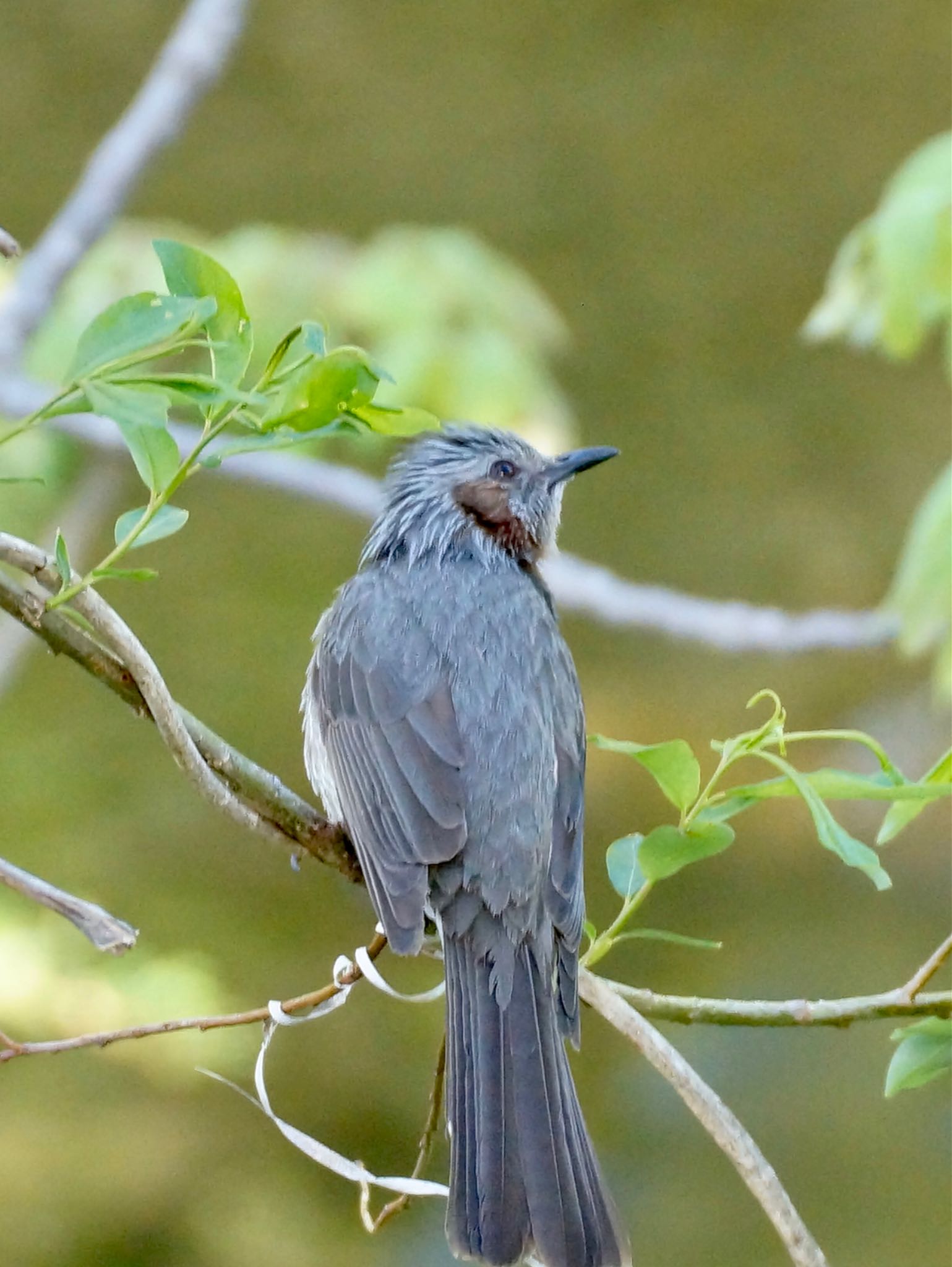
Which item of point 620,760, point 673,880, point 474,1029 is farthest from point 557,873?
point 673,880

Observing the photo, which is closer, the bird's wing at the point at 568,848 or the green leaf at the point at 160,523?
the green leaf at the point at 160,523

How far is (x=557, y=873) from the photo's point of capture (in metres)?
1.56

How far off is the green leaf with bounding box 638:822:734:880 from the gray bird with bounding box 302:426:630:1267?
0.36 m

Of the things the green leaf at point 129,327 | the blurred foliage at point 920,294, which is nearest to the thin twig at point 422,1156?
the green leaf at point 129,327

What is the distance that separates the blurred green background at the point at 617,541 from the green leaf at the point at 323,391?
3.13 m

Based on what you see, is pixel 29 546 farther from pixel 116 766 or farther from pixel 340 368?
pixel 116 766

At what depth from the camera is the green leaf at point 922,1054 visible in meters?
1.01

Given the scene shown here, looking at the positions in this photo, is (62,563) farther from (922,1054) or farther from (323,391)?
(922,1054)

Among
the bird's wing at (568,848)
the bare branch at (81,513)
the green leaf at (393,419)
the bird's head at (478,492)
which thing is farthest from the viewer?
the bare branch at (81,513)

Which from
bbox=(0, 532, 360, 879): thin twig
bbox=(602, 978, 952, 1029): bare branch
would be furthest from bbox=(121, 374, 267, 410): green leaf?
bbox=(602, 978, 952, 1029): bare branch

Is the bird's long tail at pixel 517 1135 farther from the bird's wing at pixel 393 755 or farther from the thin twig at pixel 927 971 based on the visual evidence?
the thin twig at pixel 927 971

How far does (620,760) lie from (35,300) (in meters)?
2.05

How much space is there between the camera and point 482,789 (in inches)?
63.1

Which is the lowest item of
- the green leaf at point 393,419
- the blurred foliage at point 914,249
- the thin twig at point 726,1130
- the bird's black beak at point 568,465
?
the thin twig at point 726,1130
